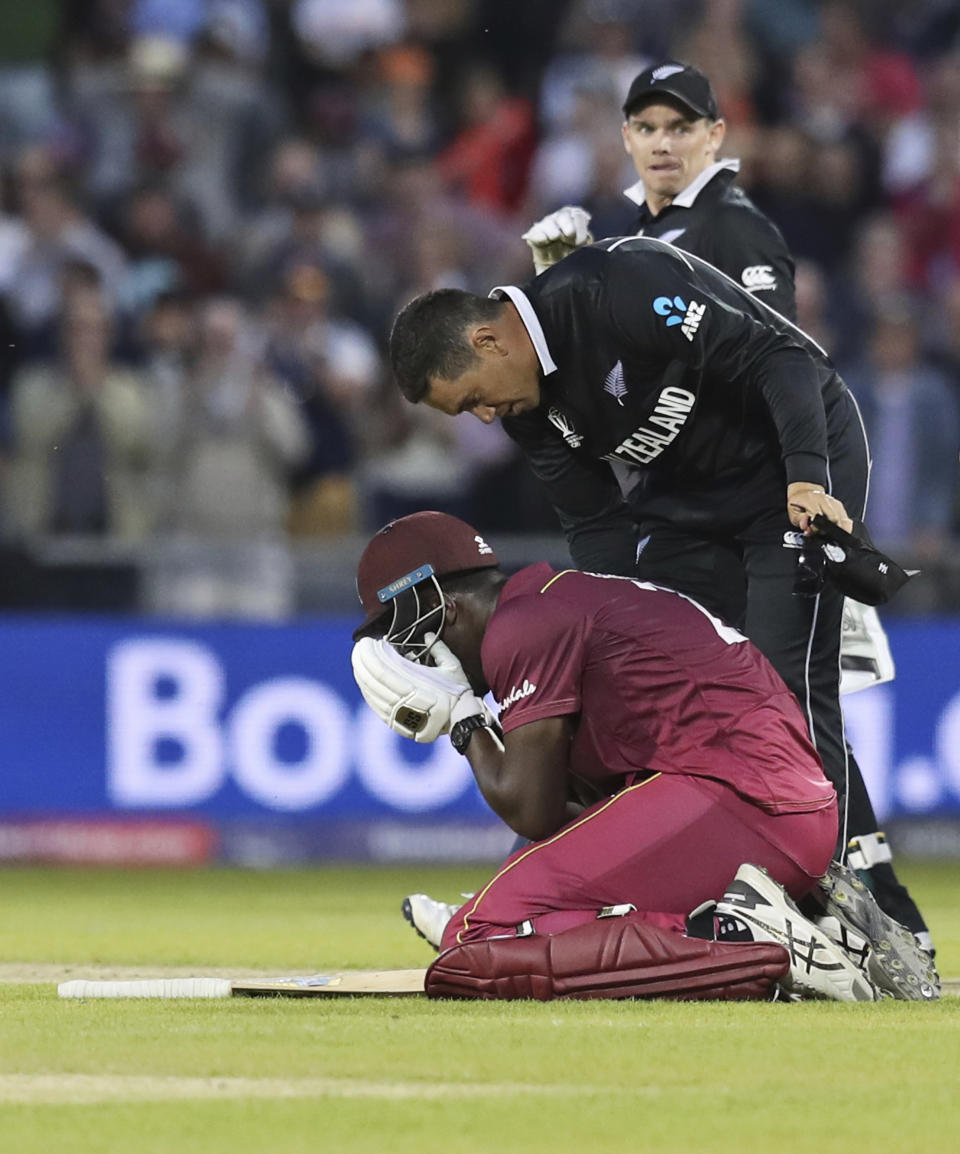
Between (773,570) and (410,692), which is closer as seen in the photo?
(410,692)

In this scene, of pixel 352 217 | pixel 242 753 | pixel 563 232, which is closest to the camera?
pixel 563 232

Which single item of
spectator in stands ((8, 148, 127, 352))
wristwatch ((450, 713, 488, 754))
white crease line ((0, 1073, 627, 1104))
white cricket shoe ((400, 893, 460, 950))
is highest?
spectator in stands ((8, 148, 127, 352))

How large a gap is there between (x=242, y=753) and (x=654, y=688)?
5.23m

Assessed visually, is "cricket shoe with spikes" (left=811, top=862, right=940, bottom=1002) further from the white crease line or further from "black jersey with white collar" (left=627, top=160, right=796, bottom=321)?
"black jersey with white collar" (left=627, top=160, right=796, bottom=321)

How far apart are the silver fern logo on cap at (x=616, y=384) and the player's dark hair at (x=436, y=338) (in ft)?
1.32

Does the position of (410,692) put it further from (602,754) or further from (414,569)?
(602,754)

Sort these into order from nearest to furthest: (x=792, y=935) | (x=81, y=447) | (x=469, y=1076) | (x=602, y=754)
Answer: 1. (x=469, y=1076)
2. (x=792, y=935)
3. (x=602, y=754)
4. (x=81, y=447)

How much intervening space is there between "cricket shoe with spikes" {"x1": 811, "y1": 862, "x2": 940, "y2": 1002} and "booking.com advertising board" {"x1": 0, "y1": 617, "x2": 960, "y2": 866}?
495cm

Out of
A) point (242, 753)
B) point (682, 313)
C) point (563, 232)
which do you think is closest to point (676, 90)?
point (563, 232)

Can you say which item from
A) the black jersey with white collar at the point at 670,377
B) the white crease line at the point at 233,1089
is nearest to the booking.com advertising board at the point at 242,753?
the black jersey with white collar at the point at 670,377


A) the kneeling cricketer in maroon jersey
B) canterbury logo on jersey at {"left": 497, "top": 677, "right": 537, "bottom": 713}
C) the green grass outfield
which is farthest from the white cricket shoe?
canterbury logo on jersey at {"left": 497, "top": 677, "right": 537, "bottom": 713}

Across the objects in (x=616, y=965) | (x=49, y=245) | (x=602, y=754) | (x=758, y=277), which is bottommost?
(x=616, y=965)

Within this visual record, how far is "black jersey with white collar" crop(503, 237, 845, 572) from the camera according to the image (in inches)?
221

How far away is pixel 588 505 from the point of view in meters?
6.27
